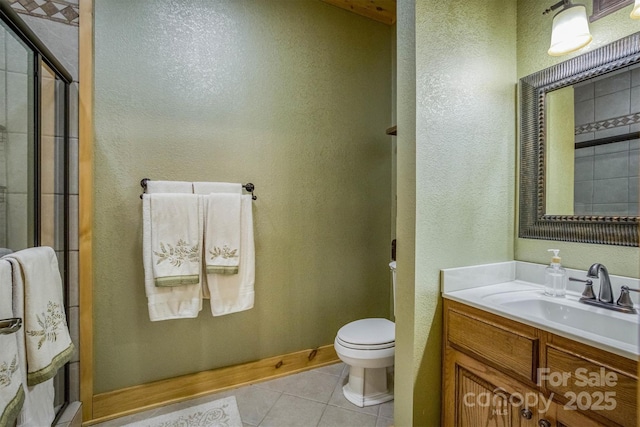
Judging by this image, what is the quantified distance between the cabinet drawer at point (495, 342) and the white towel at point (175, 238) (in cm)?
135

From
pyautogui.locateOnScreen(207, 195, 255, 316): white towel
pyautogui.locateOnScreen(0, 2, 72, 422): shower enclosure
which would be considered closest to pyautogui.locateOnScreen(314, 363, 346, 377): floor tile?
pyautogui.locateOnScreen(207, 195, 255, 316): white towel

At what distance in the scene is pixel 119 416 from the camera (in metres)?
1.64

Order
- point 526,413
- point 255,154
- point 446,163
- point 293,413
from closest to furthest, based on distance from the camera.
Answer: point 526,413, point 446,163, point 293,413, point 255,154

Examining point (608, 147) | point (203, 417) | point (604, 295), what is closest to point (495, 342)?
point (604, 295)

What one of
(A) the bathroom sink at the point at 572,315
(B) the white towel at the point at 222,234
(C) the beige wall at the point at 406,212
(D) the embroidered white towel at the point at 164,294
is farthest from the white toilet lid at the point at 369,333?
(D) the embroidered white towel at the point at 164,294

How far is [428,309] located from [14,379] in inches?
59.5

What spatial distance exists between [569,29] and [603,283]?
106cm

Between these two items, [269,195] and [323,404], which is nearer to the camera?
[323,404]

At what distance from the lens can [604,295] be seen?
1.16 meters

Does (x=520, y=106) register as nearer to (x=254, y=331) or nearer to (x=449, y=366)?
(x=449, y=366)

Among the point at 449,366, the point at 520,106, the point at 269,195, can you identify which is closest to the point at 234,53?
the point at 269,195

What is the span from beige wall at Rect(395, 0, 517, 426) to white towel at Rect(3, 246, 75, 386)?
140cm

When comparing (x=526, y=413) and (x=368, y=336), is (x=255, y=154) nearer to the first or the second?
(x=368, y=336)

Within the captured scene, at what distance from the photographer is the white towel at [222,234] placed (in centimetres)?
171
